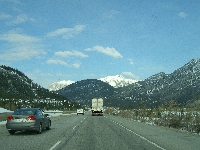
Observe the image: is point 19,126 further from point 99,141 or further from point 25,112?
Answer: point 99,141

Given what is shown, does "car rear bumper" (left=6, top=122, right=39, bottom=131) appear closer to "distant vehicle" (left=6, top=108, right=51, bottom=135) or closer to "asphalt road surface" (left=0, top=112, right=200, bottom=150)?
"distant vehicle" (left=6, top=108, right=51, bottom=135)

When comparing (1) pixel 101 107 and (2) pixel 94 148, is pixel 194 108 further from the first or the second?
(1) pixel 101 107

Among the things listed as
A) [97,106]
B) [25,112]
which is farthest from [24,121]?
[97,106]

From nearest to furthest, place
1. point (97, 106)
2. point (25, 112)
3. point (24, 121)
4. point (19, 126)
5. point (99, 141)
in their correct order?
point (99, 141) < point (19, 126) < point (24, 121) < point (25, 112) < point (97, 106)

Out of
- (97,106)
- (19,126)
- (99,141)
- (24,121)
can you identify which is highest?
(97,106)

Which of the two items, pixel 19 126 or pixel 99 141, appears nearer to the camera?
pixel 99 141

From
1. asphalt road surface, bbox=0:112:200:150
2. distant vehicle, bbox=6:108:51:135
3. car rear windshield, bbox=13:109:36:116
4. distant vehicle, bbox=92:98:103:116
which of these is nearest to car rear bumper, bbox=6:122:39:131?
distant vehicle, bbox=6:108:51:135

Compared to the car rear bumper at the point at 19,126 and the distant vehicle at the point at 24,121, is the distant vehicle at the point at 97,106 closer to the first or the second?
the distant vehicle at the point at 24,121

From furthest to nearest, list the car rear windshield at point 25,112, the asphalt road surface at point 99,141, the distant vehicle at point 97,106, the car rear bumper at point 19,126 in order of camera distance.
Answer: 1. the distant vehicle at point 97,106
2. the car rear windshield at point 25,112
3. the car rear bumper at point 19,126
4. the asphalt road surface at point 99,141

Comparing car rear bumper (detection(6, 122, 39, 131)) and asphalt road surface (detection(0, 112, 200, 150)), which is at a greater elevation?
car rear bumper (detection(6, 122, 39, 131))

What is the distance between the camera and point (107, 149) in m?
12.1

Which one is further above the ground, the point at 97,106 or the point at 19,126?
the point at 97,106

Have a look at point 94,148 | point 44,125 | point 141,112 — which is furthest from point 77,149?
point 141,112

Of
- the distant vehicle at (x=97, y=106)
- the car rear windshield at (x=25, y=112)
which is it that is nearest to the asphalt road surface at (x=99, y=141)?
the car rear windshield at (x=25, y=112)
